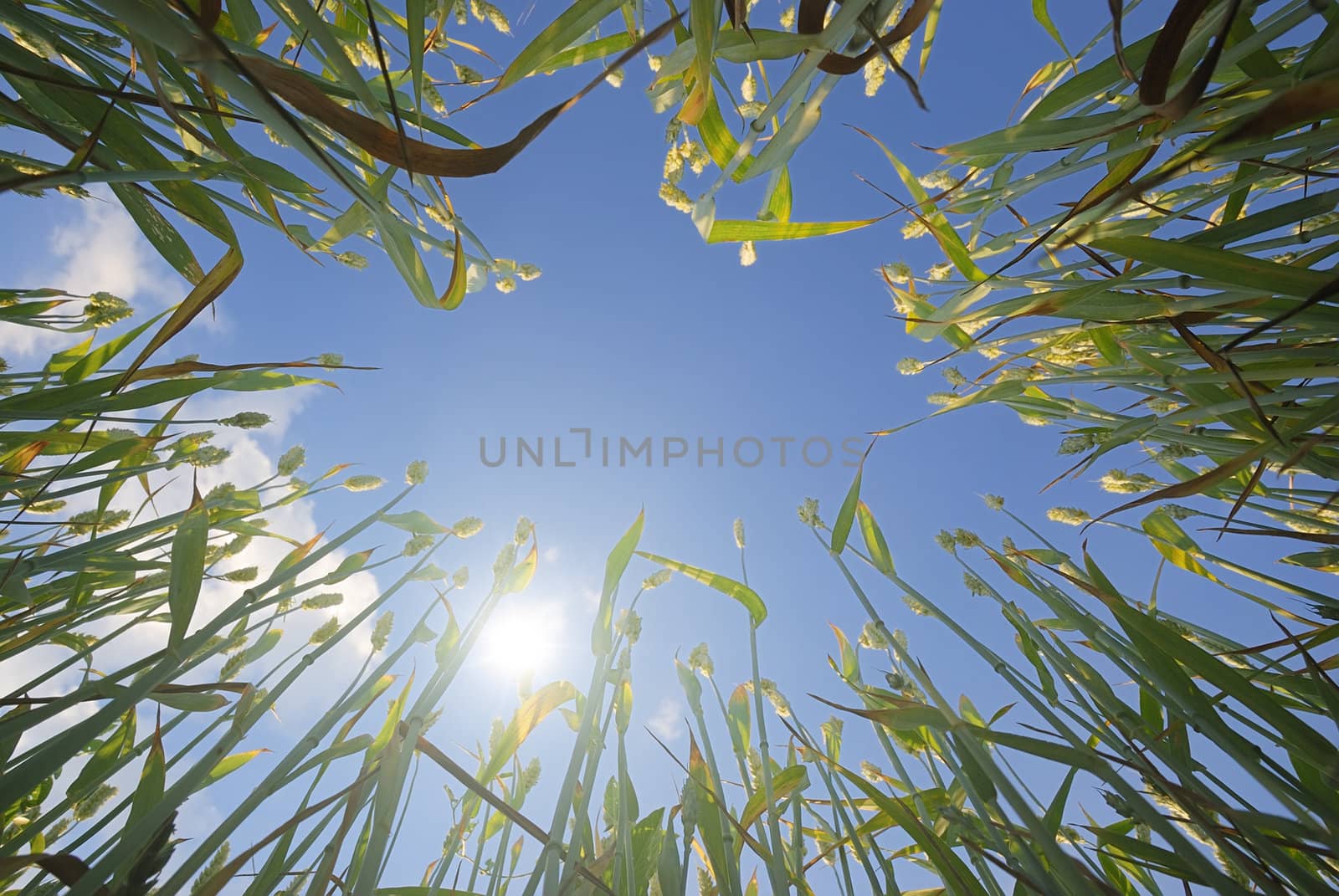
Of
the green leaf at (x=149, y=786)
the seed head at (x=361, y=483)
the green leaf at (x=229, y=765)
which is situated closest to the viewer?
the green leaf at (x=149, y=786)

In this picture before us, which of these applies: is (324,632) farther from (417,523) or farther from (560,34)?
(560,34)

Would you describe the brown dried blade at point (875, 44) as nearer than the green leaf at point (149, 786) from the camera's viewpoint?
Yes

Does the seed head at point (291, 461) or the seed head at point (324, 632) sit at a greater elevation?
the seed head at point (291, 461)

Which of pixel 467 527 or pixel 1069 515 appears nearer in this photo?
pixel 467 527

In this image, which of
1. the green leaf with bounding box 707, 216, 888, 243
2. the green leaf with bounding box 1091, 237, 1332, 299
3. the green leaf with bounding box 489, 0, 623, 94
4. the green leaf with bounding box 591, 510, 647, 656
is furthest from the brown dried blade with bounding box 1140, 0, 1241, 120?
the green leaf with bounding box 591, 510, 647, 656

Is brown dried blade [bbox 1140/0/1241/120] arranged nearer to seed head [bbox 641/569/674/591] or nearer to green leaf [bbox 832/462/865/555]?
green leaf [bbox 832/462/865/555]

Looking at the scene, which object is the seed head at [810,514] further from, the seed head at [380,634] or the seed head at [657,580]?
the seed head at [380,634]

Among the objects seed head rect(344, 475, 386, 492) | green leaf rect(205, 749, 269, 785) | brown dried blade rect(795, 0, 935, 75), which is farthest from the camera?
seed head rect(344, 475, 386, 492)

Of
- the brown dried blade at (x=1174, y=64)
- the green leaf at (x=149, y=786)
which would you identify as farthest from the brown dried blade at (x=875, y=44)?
the green leaf at (x=149, y=786)

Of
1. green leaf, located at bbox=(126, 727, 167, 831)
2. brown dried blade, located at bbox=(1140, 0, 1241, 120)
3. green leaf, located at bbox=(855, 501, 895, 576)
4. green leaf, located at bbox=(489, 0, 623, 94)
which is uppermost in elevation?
green leaf, located at bbox=(489, 0, 623, 94)

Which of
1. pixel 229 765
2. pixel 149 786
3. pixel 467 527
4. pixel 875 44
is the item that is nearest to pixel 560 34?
pixel 875 44

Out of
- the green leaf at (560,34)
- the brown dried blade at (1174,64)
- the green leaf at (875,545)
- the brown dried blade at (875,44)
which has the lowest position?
the green leaf at (875,545)

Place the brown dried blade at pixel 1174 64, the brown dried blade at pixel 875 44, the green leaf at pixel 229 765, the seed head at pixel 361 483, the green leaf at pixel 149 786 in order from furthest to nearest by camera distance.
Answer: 1. the seed head at pixel 361 483
2. the green leaf at pixel 229 765
3. the green leaf at pixel 149 786
4. the brown dried blade at pixel 875 44
5. the brown dried blade at pixel 1174 64

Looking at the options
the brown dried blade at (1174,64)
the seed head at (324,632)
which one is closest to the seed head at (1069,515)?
the brown dried blade at (1174,64)
